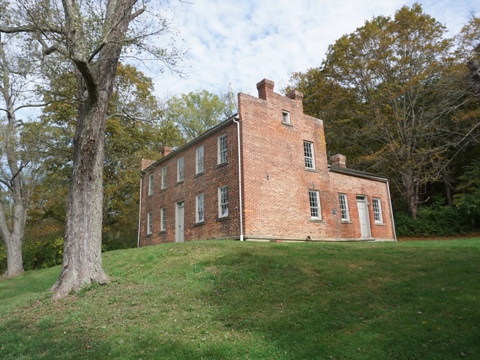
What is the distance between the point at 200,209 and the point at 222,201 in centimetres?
208

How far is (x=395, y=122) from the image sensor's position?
26531mm

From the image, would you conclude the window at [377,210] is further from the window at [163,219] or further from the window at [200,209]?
the window at [163,219]

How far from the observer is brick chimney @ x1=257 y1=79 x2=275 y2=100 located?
18141mm

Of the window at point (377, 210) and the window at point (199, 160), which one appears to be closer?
the window at point (199, 160)

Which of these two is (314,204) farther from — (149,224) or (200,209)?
(149,224)

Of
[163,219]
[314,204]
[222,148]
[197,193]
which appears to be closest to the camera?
[222,148]

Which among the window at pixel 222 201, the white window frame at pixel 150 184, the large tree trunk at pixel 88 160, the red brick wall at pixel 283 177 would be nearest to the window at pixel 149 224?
the white window frame at pixel 150 184

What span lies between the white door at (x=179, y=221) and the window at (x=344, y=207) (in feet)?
30.7

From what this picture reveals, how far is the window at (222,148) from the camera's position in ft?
57.3

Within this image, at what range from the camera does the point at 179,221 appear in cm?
2031

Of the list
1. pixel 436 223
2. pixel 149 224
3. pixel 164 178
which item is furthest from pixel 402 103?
pixel 149 224

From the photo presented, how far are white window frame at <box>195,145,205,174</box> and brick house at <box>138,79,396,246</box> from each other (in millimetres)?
43

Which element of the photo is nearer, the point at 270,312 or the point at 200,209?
the point at 270,312

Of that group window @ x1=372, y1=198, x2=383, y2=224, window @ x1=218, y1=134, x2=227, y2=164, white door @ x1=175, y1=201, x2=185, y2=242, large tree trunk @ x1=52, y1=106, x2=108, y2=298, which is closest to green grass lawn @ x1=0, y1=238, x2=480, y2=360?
large tree trunk @ x1=52, y1=106, x2=108, y2=298
